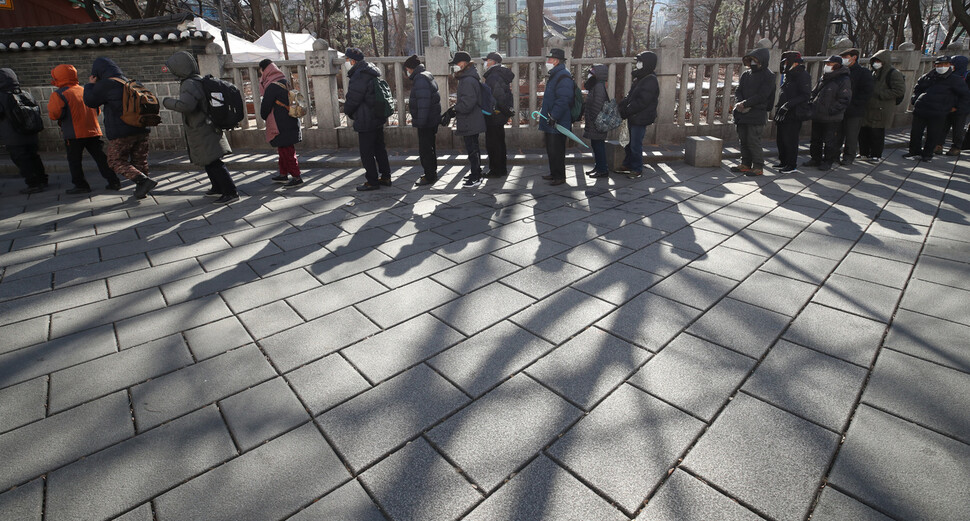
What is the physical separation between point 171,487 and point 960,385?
3.50 metres

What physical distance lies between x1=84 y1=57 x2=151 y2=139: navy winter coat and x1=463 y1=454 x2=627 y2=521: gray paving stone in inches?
263

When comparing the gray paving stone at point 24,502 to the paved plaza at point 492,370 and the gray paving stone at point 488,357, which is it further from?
the gray paving stone at point 488,357

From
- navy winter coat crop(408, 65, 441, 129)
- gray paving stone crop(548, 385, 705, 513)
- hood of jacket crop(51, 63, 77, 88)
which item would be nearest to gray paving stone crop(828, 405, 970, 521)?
gray paving stone crop(548, 385, 705, 513)

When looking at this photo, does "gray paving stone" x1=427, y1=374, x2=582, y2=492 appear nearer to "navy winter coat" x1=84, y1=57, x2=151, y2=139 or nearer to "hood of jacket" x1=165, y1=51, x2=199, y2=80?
"hood of jacket" x1=165, y1=51, x2=199, y2=80

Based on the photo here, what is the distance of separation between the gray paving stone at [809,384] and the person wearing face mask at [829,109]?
19.5 feet

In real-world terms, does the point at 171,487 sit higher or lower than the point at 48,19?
lower

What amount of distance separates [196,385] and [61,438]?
543 millimetres

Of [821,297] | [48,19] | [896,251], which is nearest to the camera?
[821,297]

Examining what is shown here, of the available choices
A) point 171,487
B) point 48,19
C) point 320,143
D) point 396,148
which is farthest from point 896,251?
point 48,19

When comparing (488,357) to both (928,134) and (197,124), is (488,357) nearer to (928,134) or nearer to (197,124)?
(197,124)

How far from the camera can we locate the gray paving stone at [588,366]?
8.15 ft

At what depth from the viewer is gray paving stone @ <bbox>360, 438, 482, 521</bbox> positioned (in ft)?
5.98

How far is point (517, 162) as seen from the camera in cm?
859

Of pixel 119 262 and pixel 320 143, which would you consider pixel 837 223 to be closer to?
pixel 119 262
